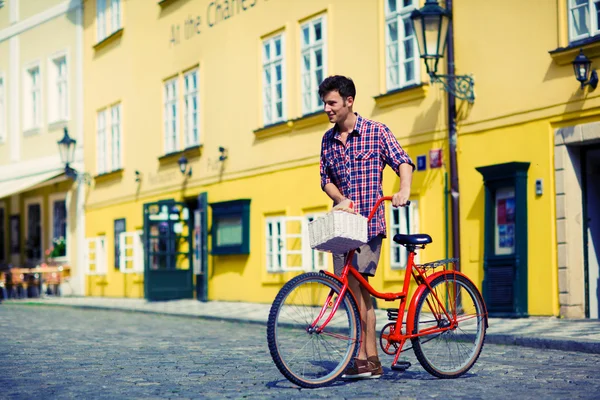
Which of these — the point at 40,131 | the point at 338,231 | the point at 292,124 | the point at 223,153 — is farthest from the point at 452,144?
the point at 40,131

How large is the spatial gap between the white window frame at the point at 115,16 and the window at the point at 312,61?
30.0ft

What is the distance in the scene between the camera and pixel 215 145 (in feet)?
68.2

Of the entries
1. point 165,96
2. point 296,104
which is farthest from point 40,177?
point 296,104

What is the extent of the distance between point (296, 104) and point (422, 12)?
5111 mm

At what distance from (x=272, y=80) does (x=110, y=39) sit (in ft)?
27.8

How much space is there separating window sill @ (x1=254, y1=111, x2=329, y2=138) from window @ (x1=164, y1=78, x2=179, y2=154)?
387 centimetres

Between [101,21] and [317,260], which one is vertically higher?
[101,21]

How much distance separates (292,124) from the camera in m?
18.1

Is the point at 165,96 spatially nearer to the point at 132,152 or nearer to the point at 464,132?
the point at 132,152

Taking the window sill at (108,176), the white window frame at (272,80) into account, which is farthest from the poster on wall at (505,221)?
the window sill at (108,176)

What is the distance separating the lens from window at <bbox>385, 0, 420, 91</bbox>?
49.3 ft

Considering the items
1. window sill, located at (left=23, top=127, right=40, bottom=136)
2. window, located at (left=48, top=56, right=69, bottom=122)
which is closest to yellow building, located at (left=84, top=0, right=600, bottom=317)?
window, located at (left=48, top=56, right=69, bottom=122)

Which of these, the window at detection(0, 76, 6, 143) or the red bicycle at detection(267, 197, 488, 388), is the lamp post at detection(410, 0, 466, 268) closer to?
the red bicycle at detection(267, 197, 488, 388)

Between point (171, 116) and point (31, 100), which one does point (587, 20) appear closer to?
point (171, 116)
